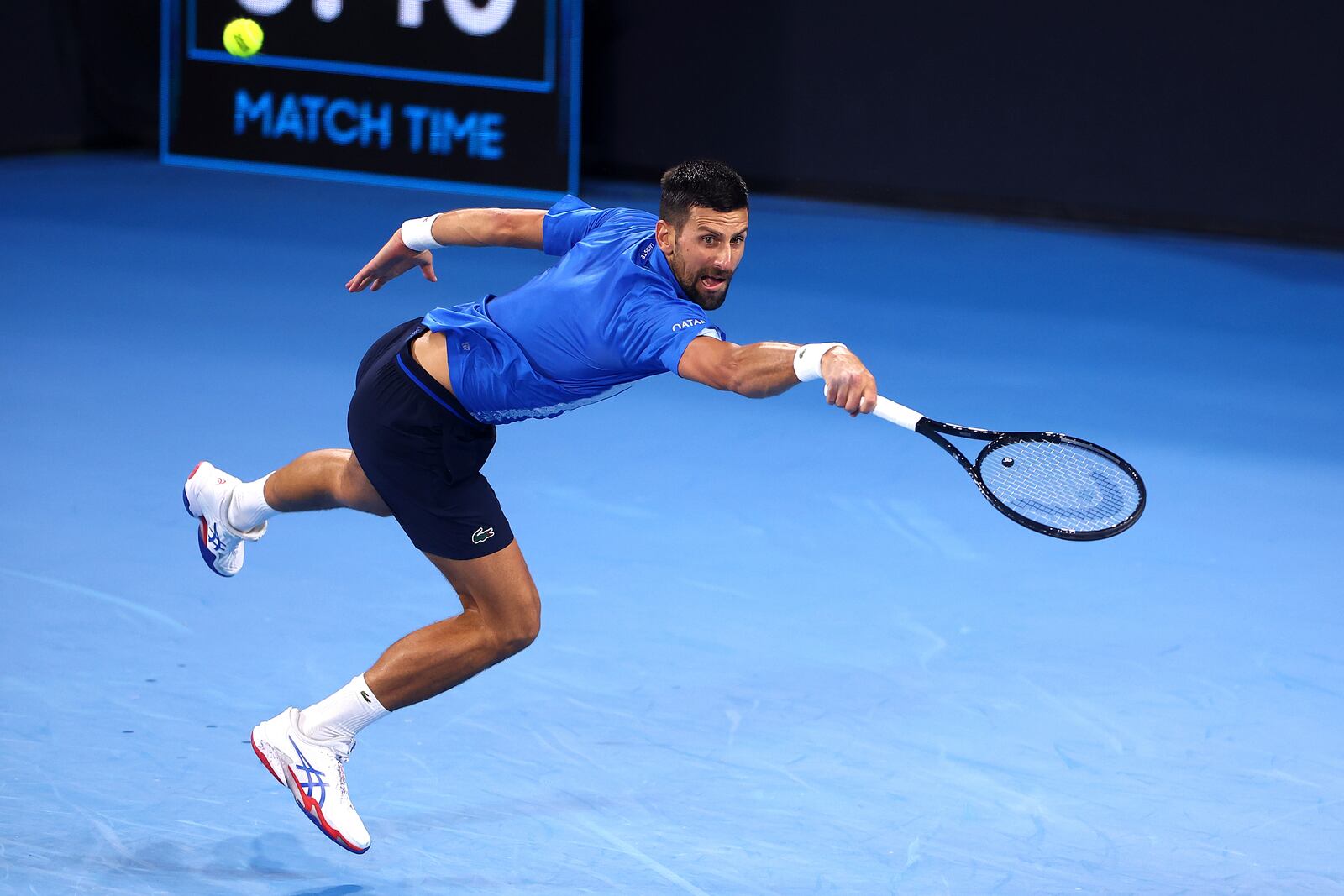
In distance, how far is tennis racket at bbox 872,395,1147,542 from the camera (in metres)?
3.67

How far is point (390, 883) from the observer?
399cm

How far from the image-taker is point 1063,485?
3.93 metres

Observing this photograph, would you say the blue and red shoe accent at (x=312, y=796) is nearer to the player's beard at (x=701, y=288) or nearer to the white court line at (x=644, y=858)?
the white court line at (x=644, y=858)

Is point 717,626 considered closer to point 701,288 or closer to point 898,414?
point 701,288

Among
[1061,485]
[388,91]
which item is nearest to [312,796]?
[1061,485]

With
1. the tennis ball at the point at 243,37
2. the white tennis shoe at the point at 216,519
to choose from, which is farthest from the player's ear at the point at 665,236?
the tennis ball at the point at 243,37

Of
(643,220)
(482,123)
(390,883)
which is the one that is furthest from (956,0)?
(390,883)

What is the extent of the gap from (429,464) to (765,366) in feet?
3.42

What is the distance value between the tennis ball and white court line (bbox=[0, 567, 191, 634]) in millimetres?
6610

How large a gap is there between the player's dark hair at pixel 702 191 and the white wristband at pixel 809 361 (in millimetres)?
466

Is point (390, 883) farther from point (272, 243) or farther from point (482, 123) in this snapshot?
point (482, 123)

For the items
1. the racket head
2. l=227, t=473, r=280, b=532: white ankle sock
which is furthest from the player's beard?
l=227, t=473, r=280, b=532: white ankle sock

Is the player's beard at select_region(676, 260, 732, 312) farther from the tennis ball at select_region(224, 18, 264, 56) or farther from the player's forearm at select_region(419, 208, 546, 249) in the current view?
the tennis ball at select_region(224, 18, 264, 56)

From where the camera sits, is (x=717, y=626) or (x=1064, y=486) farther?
Result: (x=717, y=626)
